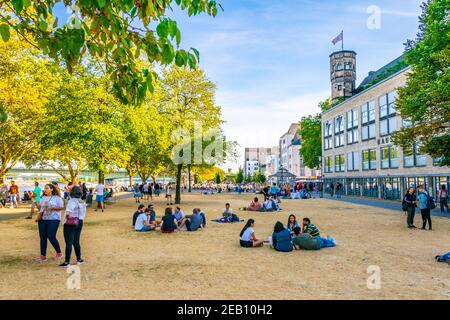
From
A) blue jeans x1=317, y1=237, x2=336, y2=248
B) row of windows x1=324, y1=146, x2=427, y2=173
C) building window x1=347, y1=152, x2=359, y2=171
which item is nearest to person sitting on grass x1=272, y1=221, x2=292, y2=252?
blue jeans x1=317, y1=237, x2=336, y2=248

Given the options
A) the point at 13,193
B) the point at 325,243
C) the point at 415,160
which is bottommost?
the point at 325,243

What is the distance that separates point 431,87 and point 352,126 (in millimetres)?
28729

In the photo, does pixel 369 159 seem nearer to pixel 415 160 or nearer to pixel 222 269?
pixel 415 160

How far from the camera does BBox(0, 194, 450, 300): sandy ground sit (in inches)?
277

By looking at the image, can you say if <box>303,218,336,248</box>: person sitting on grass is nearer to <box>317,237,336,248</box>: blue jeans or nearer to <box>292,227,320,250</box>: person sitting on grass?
<box>317,237,336,248</box>: blue jeans

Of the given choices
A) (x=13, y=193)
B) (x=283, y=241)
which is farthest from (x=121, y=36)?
(x=13, y=193)

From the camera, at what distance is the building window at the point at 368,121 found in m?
44.6

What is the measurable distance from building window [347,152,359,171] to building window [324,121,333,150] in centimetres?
698

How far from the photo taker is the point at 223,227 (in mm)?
17141

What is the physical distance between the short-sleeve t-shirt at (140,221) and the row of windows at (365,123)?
26.7 meters

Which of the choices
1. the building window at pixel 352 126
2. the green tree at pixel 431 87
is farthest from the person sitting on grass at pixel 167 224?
the building window at pixel 352 126

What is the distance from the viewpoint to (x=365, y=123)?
1825 inches
